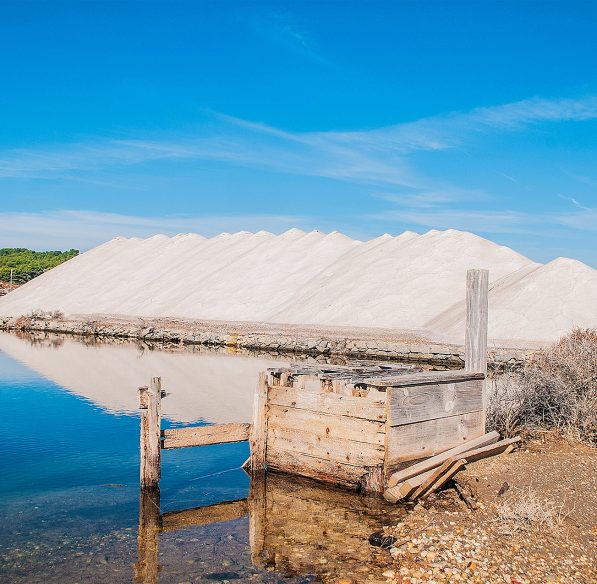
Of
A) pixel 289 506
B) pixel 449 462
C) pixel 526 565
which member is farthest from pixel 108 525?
pixel 526 565

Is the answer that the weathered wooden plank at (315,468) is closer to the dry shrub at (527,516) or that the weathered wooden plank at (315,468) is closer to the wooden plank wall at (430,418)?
the wooden plank wall at (430,418)

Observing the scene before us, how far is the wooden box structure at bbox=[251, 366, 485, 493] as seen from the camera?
8.30 m

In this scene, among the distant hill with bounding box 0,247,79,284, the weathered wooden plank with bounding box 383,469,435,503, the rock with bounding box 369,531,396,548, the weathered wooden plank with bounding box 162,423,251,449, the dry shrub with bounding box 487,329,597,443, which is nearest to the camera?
the rock with bounding box 369,531,396,548

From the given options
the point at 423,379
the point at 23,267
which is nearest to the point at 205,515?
the point at 423,379

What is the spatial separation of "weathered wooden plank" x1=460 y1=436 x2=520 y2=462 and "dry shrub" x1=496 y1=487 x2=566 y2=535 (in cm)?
171

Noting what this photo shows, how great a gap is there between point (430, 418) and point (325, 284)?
34.1 metres

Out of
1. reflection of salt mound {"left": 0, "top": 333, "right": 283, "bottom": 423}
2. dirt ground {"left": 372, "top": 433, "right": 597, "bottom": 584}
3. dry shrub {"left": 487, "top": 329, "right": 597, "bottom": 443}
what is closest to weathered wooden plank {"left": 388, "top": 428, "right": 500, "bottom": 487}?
dirt ground {"left": 372, "top": 433, "right": 597, "bottom": 584}

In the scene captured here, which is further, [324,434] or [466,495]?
[324,434]

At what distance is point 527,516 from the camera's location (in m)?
6.84

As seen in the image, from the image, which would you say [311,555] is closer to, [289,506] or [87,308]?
[289,506]

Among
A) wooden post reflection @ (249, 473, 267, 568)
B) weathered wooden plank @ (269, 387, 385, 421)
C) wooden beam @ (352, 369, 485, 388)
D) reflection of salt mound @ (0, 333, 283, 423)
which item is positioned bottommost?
wooden post reflection @ (249, 473, 267, 568)

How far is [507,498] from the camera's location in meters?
7.76

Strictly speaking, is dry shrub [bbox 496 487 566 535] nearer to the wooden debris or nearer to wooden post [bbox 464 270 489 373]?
the wooden debris

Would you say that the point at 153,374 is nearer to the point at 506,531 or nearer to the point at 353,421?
the point at 353,421
